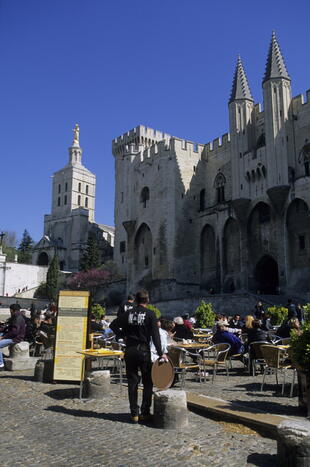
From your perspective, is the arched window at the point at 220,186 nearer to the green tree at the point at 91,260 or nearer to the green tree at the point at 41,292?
the green tree at the point at 91,260

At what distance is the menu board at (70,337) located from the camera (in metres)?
8.78

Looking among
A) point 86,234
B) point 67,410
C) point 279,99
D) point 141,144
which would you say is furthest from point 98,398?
point 86,234

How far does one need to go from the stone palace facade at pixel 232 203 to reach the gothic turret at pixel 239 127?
0.25 feet

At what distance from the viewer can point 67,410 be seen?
678cm

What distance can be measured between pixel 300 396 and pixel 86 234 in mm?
59923

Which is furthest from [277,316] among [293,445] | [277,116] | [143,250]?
[143,250]

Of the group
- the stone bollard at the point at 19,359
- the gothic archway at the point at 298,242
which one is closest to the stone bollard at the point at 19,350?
the stone bollard at the point at 19,359

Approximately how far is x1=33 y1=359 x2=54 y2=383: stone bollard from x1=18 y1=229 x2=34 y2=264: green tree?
67243 mm

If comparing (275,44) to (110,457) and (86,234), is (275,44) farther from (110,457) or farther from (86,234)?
(86,234)

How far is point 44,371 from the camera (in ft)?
30.5

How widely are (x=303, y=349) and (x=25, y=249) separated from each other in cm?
7898

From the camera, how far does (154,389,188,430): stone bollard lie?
18.5 ft

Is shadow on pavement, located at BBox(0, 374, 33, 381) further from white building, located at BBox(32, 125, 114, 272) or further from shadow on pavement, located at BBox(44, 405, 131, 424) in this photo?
white building, located at BBox(32, 125, 114, 272)

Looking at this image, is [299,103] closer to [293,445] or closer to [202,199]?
[202,199]
